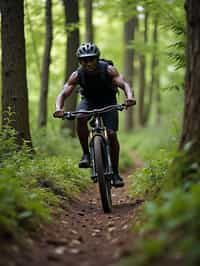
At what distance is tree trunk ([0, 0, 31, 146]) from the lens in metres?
8.27

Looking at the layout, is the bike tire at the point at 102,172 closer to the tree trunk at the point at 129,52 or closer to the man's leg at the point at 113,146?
the man's leg at the point at 113,146

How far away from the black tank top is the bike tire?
0.80 m

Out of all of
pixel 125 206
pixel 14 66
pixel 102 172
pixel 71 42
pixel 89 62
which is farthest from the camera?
pixel 71 42

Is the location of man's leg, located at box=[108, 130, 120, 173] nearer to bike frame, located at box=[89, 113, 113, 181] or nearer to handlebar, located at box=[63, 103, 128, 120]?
bike frame, located at box=[89, 113, 113, 181]

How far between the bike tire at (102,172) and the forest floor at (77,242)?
186 mm

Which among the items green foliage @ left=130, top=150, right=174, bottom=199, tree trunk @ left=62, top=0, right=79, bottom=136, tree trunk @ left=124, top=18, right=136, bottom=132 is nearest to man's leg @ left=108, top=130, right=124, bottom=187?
green foliage @ left=130, top=150, right=174, bottom=199

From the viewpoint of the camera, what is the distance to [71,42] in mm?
14805

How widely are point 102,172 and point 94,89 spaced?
4.60 ft

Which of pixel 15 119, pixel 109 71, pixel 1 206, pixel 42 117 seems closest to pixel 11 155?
pixel 15 119

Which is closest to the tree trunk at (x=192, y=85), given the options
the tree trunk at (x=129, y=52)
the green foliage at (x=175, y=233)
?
the green foliage at (x=175, y=233)

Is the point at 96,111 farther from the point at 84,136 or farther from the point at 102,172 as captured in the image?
the point at 102,172

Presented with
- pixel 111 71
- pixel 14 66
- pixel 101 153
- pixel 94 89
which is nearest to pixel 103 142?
pixel 101 153

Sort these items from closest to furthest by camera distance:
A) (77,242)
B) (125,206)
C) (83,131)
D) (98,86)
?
(77,242), (83,131), (98,86), (125,206)

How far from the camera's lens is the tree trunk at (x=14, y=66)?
8.27m
